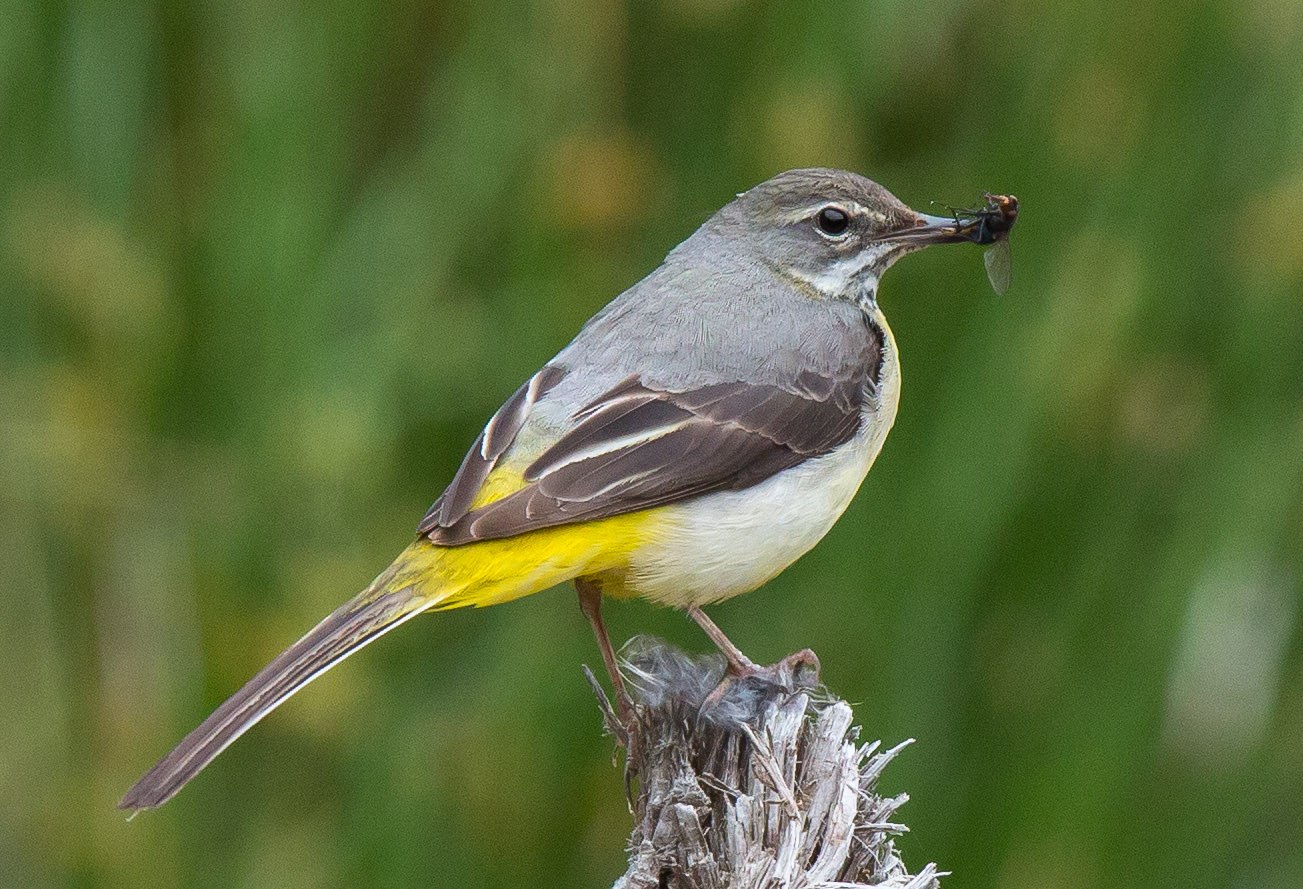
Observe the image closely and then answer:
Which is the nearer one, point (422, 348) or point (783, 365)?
point (783, 365)

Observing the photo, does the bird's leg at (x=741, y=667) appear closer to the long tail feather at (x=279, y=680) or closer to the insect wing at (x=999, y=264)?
the long tail feather at (x=279, y=680)

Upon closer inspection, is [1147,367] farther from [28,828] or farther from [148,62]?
[28,828]

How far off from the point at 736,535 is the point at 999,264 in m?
1.34

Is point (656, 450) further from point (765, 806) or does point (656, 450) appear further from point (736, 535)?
point (765, 806)

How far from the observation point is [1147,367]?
18.1 ft

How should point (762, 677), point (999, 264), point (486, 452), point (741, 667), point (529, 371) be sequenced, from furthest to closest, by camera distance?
point (529, 371)
point (999, 264)
point (486, 452)
point (741, 667)
point (762, 677)

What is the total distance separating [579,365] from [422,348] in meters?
1.03

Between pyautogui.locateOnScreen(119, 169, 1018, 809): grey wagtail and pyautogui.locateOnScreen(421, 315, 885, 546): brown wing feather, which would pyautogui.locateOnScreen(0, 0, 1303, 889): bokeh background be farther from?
pyautogui.locateOnScreen(421, 315, 885, 546): brown wing feather

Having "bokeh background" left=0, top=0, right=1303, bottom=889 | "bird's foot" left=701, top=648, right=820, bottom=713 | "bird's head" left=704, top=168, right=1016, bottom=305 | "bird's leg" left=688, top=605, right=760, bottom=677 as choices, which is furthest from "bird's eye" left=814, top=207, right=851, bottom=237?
"bird's foot" left=701, top=648, right=820, bottom=713

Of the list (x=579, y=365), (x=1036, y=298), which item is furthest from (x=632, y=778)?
(x=1036, y=298)

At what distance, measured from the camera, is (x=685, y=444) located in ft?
14.5

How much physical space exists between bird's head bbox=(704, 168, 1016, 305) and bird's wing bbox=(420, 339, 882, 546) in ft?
1.51

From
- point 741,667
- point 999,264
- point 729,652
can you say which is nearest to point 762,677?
point 741,667

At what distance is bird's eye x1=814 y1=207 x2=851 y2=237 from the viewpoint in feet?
16.7
